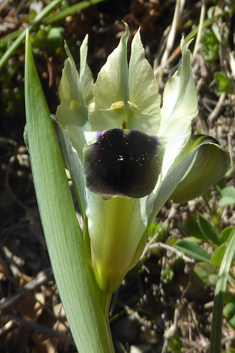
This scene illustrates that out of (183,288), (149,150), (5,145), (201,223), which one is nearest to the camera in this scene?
(149,150)

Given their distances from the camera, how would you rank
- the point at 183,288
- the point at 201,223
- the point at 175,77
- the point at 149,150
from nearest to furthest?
the point at 149,150 → the point at 175,77 → the point at 201,223 → the point at 183,288

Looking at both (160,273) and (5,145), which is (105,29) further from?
(160,273)

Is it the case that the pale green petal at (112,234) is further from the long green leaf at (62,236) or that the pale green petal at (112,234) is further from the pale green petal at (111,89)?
the pale green petal at (111,89)

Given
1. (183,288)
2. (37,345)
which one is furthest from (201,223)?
(37,345)

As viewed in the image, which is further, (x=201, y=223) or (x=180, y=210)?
(x=180, y=210)

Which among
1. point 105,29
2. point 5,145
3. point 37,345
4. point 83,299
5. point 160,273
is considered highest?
point 105,29

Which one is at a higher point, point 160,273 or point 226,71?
point 226,71

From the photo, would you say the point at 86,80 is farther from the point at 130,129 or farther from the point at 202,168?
the point at 202,168
